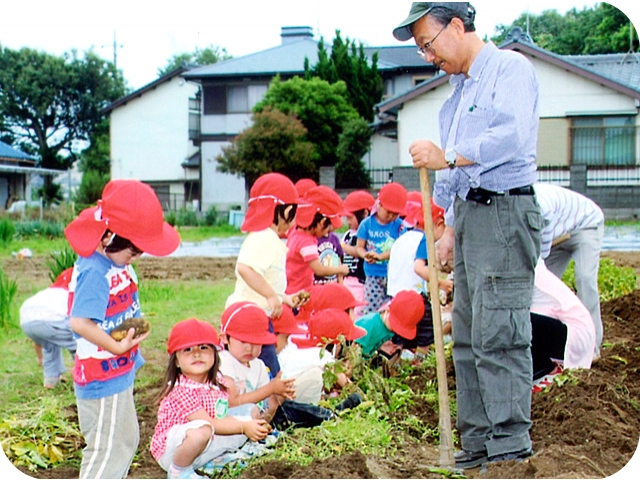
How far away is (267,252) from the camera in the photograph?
16.3 ft

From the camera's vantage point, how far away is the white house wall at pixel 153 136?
34.2 m

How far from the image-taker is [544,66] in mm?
20469

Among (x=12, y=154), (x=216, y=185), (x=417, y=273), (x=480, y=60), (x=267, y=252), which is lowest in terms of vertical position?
(x=417, y=273)

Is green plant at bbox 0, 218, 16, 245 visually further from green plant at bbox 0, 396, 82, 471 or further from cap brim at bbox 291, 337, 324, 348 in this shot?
green plant at bbox 0, 396, 82, 471

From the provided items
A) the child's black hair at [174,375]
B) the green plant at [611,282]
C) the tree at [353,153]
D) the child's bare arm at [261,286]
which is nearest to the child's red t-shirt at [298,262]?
the child's bare arm at [261,286]

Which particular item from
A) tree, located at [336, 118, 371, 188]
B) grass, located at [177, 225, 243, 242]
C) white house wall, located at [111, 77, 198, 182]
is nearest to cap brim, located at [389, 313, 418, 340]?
grass, located at [177, 225, 243, 242]

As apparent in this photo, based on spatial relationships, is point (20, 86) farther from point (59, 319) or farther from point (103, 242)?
point (103, 242)

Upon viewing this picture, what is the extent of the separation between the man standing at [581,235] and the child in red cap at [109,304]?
10.2 ft

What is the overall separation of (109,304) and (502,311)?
64.6 inches

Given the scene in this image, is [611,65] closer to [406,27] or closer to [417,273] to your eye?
[417,273]

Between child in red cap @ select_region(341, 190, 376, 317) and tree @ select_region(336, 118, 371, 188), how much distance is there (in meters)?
17.1

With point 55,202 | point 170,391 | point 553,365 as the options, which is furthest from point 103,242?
point 55,202

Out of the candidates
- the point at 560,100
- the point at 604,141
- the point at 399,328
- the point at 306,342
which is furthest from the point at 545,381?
the point at 604,141

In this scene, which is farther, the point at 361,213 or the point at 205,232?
the point at 205,232
